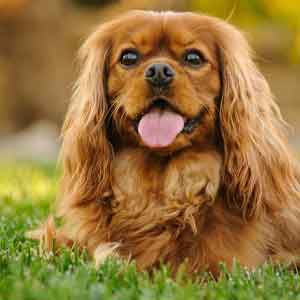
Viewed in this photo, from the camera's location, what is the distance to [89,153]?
4.54 metres

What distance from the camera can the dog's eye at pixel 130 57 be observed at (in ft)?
14.4

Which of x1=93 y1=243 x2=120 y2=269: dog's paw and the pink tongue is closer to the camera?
x1=93 y1=243 x2=120 y2=269: dog's paw

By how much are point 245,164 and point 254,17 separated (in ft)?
23.2

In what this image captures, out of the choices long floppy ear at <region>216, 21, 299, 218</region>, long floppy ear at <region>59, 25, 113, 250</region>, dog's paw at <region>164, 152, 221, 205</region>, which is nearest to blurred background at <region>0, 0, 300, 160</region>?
long floppy ear at <region>59, 25, 113, 250</region>

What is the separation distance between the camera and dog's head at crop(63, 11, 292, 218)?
423 centimetres

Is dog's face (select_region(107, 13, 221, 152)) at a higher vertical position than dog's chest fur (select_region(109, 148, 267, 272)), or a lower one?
higher

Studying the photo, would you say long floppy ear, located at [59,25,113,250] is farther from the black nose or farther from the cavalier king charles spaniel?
the black nose

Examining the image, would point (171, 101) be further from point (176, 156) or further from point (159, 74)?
point (176, 156)

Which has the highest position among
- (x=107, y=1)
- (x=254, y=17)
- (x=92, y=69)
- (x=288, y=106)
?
(x=92, y=69)

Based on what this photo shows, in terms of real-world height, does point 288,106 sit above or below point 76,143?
below

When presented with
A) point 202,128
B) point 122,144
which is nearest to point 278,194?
point 202,128

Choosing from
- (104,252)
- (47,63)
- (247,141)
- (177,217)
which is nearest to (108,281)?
(104,252)

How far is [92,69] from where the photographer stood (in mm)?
4594

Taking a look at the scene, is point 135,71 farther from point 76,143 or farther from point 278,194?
point 278,194
